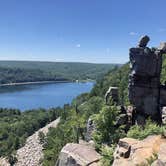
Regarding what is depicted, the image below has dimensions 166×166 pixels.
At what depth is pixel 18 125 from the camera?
108 m

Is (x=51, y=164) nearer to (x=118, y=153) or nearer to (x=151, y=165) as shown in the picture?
(x=118, y=153)

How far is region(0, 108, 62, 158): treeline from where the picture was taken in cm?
9269

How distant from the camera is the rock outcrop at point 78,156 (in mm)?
18616

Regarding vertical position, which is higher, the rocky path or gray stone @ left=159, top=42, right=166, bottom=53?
gray stone @ left=159, top=42, right=166, bottom=53

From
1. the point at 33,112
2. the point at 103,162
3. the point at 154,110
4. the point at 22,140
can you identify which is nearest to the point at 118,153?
the point at 103,162

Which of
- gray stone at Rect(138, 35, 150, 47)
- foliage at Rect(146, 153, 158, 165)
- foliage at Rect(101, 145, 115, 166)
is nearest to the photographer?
foliage at Rect(146, 153, 158, 165)

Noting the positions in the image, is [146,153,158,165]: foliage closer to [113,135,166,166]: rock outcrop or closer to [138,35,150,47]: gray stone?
[113,135,166,166]: rock outcrop

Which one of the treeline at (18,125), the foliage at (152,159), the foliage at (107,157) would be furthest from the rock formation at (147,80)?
the treeline at (18,125)

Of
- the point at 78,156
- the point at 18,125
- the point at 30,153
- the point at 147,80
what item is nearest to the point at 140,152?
the point at 78,156

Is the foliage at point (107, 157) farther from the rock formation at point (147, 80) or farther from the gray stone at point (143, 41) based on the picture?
the gray stone at point (143, 41)

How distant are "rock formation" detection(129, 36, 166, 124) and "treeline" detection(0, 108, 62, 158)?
5605 cm

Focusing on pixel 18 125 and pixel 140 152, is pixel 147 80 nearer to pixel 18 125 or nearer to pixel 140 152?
pixel 140 152

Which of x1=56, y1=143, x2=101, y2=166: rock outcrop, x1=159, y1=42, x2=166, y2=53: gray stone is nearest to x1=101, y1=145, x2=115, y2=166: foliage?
x1=56, y1=143, x2=101, y2=166: rock outcrop

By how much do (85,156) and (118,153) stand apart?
231 cm
